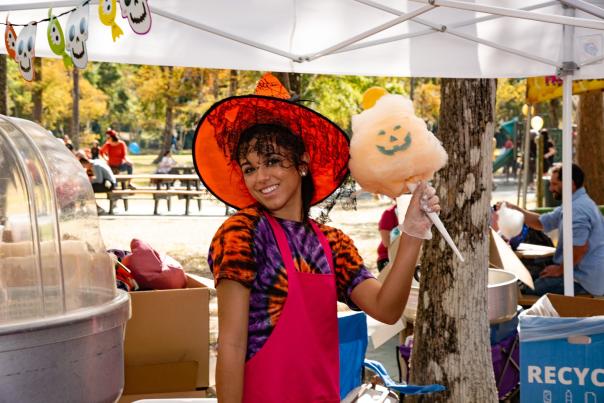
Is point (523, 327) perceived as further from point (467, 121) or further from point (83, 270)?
point (83, 270)

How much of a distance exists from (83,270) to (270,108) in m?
0.63

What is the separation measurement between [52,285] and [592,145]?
34.9 ft

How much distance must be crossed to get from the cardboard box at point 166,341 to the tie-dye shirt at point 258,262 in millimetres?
1852

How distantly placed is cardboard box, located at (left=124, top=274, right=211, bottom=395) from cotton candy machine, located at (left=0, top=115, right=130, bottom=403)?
5.30ft

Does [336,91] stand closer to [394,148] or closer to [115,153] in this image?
[115,153]

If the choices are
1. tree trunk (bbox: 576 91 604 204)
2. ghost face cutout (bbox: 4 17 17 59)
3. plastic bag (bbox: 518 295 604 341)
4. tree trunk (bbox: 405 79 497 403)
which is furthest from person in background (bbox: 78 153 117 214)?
plastic bag (bbox: 518 295 604 341)

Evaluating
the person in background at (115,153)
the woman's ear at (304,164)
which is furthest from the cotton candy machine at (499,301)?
the person in background at (115,153)

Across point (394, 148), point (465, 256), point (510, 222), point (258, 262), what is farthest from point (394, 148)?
point (510, 222)

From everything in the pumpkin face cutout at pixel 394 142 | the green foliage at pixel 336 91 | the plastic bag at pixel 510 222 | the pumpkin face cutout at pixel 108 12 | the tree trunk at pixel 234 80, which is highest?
the tree trunk at pixel 234 80

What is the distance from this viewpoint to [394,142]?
2121mm

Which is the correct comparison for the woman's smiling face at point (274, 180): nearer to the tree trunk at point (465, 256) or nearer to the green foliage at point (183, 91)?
the tree trunk at point (465, 256)

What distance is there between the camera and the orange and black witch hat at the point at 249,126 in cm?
221

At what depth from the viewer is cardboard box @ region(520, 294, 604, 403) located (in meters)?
3.55

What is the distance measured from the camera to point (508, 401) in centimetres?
470
